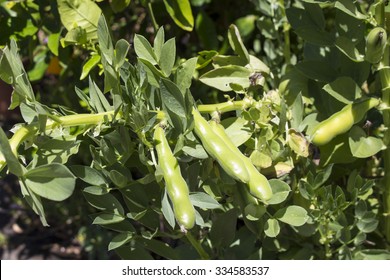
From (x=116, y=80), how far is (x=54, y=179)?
17 cm

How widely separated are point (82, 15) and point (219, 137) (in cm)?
38

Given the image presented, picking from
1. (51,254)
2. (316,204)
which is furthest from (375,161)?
(51,254)

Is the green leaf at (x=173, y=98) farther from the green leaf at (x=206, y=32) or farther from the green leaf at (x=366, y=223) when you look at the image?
the green leaf at (x=206, y=32)

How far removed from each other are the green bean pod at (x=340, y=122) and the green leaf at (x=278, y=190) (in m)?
0.09

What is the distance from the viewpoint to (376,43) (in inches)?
33.0

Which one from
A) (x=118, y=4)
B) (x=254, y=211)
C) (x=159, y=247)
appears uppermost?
(x=118, y=4)

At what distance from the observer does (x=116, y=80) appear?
2.55 feet

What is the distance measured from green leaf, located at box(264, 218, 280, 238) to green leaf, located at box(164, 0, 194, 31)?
39 centimetres

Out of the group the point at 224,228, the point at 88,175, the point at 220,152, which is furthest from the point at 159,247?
the point at 220,152

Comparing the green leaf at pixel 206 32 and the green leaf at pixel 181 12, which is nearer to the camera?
the green leaf at pixel 181 12

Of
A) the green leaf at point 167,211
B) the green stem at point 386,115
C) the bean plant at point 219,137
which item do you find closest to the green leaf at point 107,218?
the bean plant at point 219,137

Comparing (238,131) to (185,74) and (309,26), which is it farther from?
(309,26)

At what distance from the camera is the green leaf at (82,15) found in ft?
3.26

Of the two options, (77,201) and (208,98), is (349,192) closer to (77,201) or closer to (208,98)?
(208,98)
